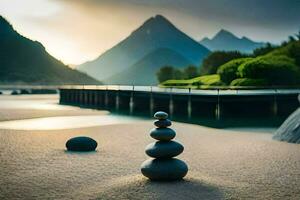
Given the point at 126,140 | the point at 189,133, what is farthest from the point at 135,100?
the point at 126,140

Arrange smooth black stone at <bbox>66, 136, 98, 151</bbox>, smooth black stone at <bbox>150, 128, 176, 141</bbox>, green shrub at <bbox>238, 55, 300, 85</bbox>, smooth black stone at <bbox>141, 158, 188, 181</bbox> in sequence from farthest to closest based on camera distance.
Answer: green shrub at <bbox>238, 55, 300, 85</bbox>, smooth black stone at <bbox>66, 136, 98, 151</bbox>, smooth black stone at <bbox>150, 128, 176, 141</bbox>, smooth black stone at <bbox>141, 158, 188, 181</bbox>

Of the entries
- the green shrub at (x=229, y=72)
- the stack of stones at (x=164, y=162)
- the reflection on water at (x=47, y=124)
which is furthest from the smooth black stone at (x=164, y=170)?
the green shrub at (x=229, y=72)

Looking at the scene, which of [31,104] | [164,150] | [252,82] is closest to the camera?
[164,150]

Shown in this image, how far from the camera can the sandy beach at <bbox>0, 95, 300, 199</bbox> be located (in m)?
12.3

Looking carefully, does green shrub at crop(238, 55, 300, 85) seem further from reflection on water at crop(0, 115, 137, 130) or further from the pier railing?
reflection on water at crop(0, 115, 137, 130)

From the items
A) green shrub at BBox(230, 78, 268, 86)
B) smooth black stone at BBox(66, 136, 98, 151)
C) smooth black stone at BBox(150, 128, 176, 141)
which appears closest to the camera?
smooth black stone at BBox(150, 128, 176, 141)

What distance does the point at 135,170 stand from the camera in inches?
631

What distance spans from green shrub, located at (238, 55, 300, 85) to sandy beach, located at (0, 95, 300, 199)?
45.1 meters

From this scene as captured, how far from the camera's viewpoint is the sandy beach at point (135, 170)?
1233 centimetres

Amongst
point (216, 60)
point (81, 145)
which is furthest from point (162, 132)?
point (216, 60)

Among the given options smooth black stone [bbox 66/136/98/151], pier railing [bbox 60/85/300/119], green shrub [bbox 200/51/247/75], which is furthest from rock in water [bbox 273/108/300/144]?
green shrub [bbox 200/51/247/75]

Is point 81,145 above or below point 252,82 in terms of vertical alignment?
below

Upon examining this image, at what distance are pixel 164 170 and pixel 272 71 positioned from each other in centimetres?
6011

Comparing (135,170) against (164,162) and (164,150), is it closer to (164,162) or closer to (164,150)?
(164,162)
